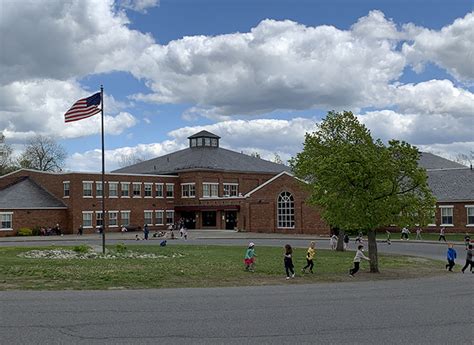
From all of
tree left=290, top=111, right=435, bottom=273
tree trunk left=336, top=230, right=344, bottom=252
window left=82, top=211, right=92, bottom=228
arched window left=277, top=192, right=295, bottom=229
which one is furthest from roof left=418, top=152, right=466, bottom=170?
tree left=290, top=111, right=435, bottom=273

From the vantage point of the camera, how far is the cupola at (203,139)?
8981 cm

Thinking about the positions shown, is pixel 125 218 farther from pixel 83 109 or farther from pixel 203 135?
pixel 83 109

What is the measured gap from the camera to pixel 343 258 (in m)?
34.4

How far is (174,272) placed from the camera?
24.6m

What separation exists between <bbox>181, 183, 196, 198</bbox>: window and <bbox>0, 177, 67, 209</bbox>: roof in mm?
16731

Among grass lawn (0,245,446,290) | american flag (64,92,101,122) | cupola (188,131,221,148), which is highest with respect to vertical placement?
→ cupola (188,131,221,148)

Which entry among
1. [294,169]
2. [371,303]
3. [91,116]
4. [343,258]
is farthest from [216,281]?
[294,169]

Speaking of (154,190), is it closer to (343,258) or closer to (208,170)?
(208,170)

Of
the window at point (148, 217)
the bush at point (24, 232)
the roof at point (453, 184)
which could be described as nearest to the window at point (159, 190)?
the window at point (148, 217)

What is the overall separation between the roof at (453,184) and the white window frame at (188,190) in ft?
101

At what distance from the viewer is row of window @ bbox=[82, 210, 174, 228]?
71012 mm

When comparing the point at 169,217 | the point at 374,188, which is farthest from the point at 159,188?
the point at 374,188

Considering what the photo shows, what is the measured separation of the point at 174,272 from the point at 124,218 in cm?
5125

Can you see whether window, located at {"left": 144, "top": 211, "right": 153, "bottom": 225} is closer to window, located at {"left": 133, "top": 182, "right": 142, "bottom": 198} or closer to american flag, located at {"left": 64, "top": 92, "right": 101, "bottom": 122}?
window, located at {"left": 133, "top": 182, "right": 142, "bottom": 198}
